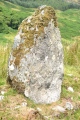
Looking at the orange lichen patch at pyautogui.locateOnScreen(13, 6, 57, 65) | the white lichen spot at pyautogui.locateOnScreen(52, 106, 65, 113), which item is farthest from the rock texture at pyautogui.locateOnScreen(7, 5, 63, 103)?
the white lichen spot at pyautogui.locateOnScreen(52, 106, 65, 113)

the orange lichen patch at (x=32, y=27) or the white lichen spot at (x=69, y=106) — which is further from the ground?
the orange lichen patch at (x=32, y=27)

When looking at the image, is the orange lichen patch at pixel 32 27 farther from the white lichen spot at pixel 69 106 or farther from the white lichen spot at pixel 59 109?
the white lichen spot at pixel 69 106

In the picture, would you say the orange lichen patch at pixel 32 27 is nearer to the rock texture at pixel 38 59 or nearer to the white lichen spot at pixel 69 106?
the rock texture at pixel 38 59

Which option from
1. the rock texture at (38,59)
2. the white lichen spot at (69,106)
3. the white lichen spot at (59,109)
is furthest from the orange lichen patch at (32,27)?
the white lichen spot at (69,106)

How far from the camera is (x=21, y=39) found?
377 inches

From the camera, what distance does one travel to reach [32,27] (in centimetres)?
962

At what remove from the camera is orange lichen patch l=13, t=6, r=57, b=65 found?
948 cm

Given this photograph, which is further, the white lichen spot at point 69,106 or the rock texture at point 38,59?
the white lichen spot at point 69,106

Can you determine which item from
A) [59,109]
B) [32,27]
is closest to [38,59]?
[32,27]

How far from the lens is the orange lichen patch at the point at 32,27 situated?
9476 millimetres

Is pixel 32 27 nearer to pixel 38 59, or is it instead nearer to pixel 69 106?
pixel 38 59

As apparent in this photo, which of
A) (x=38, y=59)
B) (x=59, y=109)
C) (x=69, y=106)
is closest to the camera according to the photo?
(x=59, y=109)

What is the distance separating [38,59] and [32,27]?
959mm

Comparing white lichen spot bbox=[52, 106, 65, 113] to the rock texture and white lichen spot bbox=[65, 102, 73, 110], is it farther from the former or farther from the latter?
the rock texture
